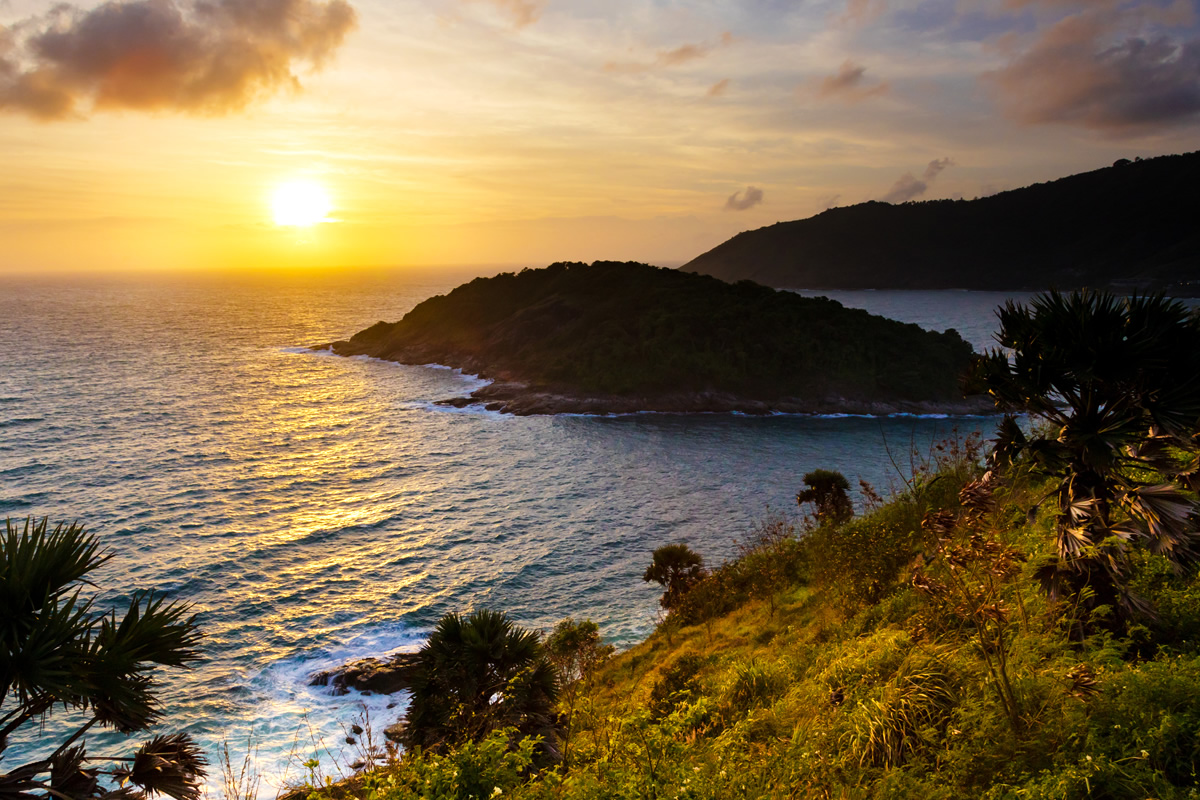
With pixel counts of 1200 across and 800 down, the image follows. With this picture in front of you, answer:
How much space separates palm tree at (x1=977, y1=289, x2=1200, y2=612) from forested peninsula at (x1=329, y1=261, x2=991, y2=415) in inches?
3046

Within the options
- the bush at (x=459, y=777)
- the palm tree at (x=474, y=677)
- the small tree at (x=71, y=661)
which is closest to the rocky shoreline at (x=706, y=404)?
the palm tree at (x=474, y=677)

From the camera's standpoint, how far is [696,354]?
96000 mm

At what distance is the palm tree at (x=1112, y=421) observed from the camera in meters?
6.83

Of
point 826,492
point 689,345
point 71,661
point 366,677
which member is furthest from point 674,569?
point 689,345

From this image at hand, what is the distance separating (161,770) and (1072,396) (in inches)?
464

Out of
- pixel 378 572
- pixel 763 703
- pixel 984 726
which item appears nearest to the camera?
pixel 984 726

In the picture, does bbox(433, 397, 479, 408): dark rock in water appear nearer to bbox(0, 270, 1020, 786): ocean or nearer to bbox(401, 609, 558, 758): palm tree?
bbox(0, 270, 1020, 786): ocean

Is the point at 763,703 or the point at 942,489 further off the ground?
the point at 942,489

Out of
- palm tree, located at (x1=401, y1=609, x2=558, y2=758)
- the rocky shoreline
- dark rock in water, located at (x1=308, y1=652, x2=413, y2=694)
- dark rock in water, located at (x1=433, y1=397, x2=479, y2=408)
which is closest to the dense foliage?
the rocky shoreline

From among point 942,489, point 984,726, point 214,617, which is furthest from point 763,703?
point 214,617

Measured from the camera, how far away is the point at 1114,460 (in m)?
7.09

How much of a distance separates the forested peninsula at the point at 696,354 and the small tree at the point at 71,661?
75.9 meters

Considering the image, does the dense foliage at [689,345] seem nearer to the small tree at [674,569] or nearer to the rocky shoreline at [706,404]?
the rocky shoreline at [706,404]

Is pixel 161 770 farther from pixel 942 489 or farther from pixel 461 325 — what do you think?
pixel 461 325
